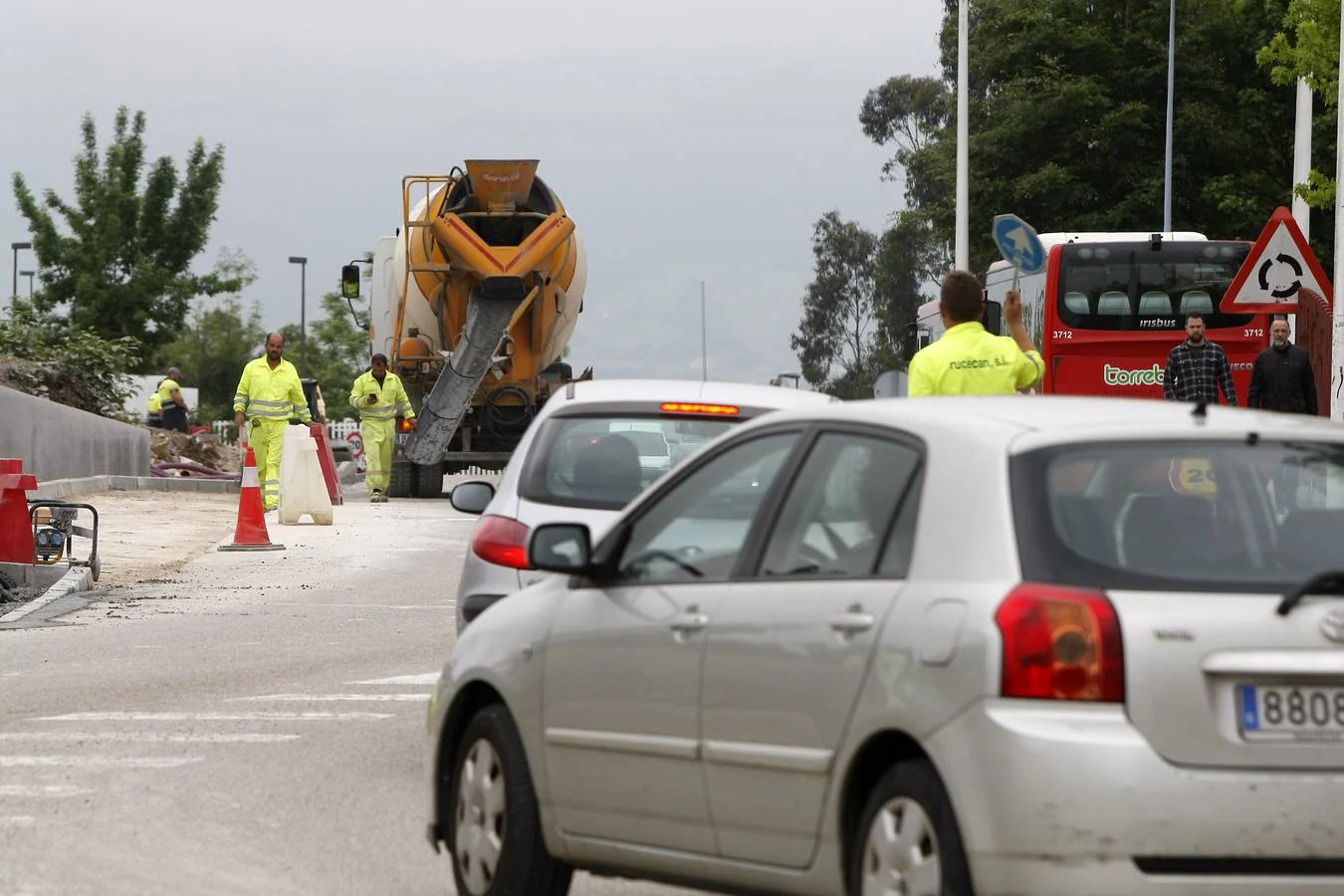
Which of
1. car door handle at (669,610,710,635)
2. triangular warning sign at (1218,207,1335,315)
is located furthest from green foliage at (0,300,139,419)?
car door handle at (669,610,710,635)

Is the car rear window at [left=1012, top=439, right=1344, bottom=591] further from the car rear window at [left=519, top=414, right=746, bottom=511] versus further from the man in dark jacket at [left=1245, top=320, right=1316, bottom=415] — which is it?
the man in dark jacket at [left=1245, top=320, right=1316, bottom=415]

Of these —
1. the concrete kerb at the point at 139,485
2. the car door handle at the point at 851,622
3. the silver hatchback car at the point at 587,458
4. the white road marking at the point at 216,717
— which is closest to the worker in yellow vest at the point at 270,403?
the concrete kerb at the point at 139,485

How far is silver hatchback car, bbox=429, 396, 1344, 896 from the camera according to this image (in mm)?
4797

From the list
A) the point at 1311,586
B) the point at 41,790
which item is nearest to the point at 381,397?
the point at 41,790

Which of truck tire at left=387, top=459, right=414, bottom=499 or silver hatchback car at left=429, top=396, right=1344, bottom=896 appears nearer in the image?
silver hatchback car at left=429, top=396, right=1344, bottom=896

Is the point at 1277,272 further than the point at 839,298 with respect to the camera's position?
No

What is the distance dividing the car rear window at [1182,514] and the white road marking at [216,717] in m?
6.26

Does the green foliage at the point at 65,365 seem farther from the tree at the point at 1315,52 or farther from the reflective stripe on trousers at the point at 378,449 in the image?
the tree at the point at 1315,52

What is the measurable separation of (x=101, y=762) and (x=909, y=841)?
5.41m

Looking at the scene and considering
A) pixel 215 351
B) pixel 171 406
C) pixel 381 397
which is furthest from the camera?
pixel 215 351

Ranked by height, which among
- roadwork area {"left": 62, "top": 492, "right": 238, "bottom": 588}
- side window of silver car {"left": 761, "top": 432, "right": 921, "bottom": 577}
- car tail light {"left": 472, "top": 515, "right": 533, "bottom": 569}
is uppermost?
side window of silver car {"left": 761, "top": 432, "right": 921, "bottom": 577}

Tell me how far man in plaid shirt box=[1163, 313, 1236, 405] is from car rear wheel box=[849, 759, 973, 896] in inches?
611

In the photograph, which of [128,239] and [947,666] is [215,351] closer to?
[128,239]

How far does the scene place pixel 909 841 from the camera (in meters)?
5.04
